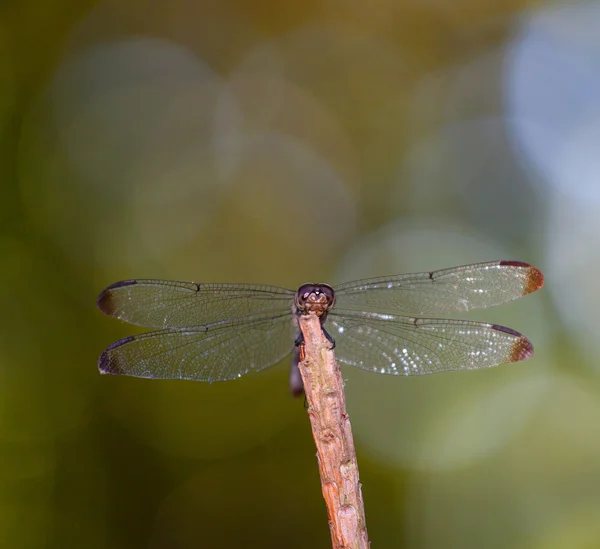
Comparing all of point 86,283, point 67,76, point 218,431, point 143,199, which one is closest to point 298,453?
point 218,431

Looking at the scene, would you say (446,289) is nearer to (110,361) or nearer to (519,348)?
(519,348)

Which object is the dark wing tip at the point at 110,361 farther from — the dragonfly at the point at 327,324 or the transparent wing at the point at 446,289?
the transparent wing at the point at 446,289

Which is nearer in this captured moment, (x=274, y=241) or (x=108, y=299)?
(x=108, y=299)

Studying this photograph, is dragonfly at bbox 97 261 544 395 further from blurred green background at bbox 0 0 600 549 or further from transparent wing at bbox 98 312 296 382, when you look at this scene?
blurred green background at bbox 0 0 600 549

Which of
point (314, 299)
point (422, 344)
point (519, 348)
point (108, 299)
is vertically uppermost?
point (108, 299)

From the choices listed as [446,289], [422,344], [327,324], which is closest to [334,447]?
[422,344]

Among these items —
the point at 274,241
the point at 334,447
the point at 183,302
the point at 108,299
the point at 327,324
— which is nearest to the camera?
the point at 334,447

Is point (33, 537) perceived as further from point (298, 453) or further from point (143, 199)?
point (143, 199)
